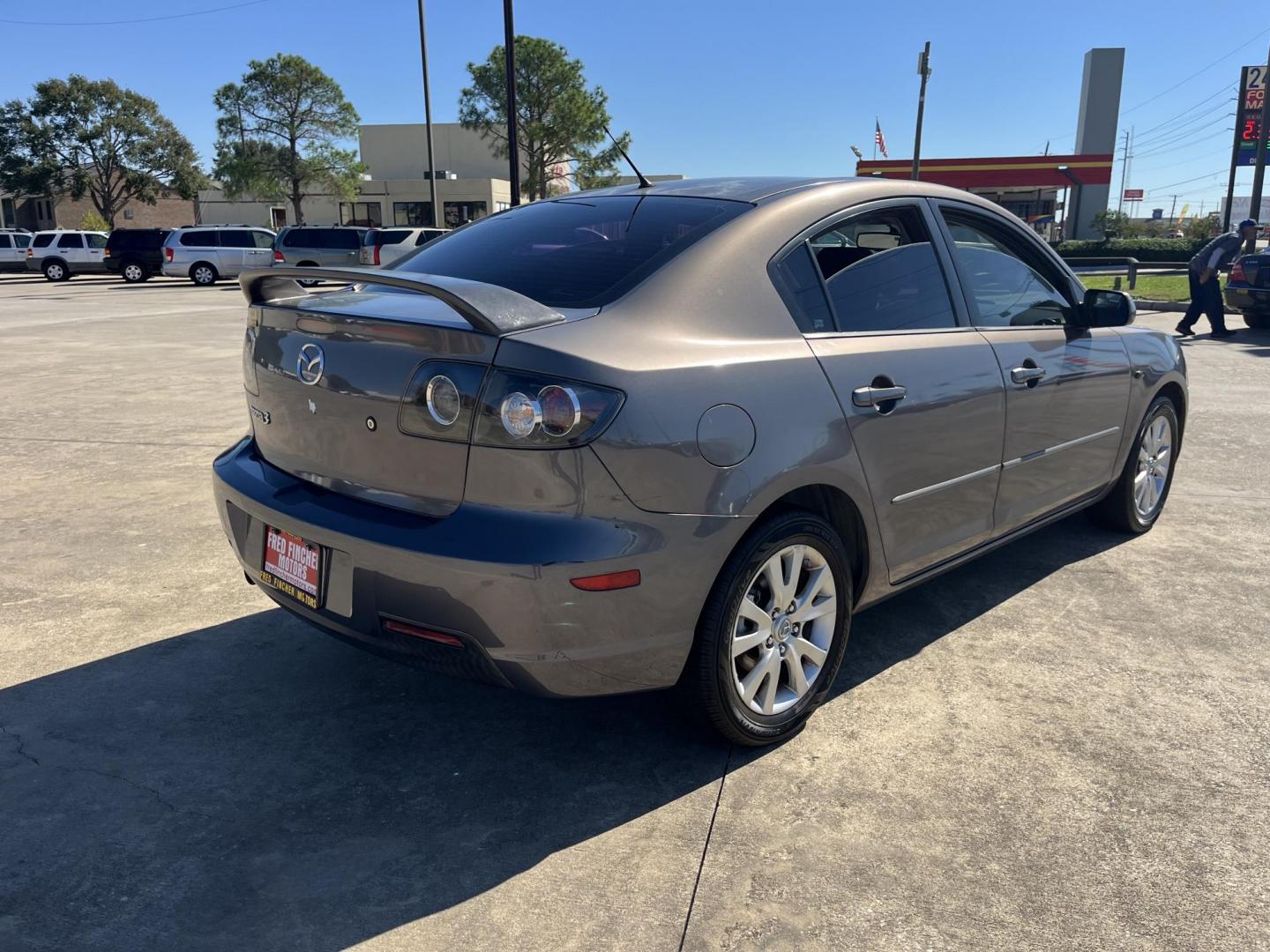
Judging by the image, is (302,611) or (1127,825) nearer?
(1127,825)

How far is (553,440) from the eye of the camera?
2398 millimetres

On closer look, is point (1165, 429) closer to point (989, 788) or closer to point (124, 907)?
point (989, 788)

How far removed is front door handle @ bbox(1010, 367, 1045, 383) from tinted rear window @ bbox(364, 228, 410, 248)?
2613cm

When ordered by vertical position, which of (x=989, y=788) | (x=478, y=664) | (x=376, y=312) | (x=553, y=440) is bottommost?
(x=989, y=788)

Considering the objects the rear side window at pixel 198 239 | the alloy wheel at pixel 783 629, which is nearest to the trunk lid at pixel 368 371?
the alloy wheel at pixel 783 629

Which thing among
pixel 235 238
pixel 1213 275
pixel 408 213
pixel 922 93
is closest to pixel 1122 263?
pixel 922 93

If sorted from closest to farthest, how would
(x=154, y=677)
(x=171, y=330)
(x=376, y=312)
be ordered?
(x=376, y=312) < (x=154, y=677) < (x=171, y=330)

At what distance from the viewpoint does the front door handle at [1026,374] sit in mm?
3709

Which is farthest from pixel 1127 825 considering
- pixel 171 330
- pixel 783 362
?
pixel 171 330

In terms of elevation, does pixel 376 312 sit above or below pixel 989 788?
above

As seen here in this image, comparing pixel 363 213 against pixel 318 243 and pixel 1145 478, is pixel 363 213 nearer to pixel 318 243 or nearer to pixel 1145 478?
pixel 318 243

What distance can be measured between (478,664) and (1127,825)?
178 cm

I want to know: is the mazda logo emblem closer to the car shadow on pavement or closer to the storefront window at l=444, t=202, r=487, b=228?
the car shadow on pavement

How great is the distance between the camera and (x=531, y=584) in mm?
2391
